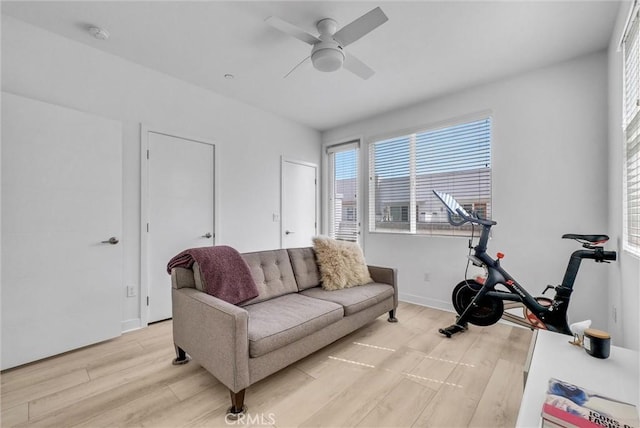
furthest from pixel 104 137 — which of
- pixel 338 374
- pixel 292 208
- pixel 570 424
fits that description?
pixel 570 424

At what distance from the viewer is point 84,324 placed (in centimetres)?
241

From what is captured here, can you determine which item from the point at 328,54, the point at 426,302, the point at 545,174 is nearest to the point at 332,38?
the point at 328,54

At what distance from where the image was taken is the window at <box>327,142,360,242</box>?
178 inches

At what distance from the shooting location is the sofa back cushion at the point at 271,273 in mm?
2424

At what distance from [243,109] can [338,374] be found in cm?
330

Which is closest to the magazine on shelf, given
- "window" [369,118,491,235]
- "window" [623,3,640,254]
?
"window" [623,3,640,254]

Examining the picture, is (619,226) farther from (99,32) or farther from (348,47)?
(99,32)

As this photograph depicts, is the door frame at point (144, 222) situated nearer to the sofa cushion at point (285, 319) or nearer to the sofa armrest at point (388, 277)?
the sofa cushion at point (285, 319)

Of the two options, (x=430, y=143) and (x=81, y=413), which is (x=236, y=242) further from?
(x=430, y=143)

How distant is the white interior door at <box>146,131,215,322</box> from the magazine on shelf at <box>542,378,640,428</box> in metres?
3.21

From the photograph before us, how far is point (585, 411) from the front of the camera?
0.85 meters

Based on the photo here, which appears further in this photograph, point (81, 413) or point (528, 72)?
point (528, 72)
